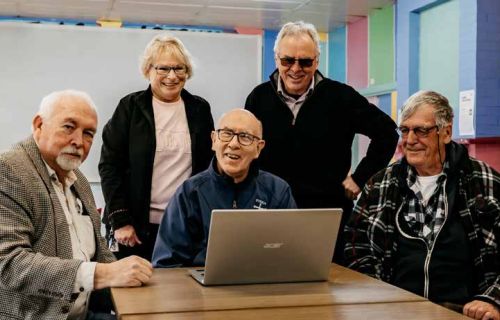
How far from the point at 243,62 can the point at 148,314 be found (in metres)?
5.12

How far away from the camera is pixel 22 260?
1.75 metres

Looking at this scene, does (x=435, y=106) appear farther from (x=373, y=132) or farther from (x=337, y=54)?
(x=337, y=54)

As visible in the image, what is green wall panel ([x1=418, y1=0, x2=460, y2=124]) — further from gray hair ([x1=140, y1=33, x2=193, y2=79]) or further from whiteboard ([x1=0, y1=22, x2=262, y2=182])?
gray hair ([x1=140, y1=33, x2=193, y2=79])

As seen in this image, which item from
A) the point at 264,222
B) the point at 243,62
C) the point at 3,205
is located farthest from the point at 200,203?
the point at 243,62

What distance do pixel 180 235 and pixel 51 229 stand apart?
497 millimetres

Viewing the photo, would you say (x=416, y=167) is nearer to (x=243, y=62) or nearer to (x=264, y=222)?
(x=264, y=222)

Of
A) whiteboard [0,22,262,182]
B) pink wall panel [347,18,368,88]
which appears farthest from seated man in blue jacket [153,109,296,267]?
pink wall panel [347,18,368,88]

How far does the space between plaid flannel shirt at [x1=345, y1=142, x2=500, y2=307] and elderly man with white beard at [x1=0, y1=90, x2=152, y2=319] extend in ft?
3.18

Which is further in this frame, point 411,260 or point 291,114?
point 291,114

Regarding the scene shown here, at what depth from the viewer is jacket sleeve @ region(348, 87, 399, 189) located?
9.64ft

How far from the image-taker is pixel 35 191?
6.11ft

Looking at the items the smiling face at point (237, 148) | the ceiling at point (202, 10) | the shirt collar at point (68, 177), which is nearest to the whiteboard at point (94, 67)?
the ceiling at point (202, 10)

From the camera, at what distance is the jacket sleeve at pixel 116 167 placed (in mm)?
2818

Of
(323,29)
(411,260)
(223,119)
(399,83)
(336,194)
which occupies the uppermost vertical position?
(323,29)
